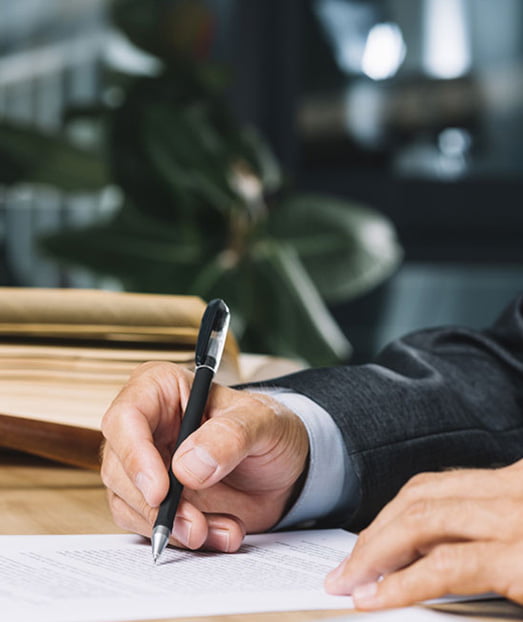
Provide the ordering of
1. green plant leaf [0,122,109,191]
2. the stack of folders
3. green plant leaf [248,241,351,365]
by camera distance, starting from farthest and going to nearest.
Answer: green plant leaf [0,122,109,191]
green plant leaf [248,241,351,365]
the stack of folders

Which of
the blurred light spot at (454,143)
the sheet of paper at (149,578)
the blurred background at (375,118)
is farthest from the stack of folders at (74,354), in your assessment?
the blurred light spot at (454,143)

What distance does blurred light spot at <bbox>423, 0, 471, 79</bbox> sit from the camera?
7.63 ft

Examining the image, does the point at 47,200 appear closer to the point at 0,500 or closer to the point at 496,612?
the point at 0,500

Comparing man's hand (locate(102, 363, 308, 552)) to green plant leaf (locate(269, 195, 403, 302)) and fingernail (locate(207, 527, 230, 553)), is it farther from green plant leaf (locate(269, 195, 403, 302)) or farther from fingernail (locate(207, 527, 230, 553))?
green plant leaf (locate(269, 195, 403, 302))

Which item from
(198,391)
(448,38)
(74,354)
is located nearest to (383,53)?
(448,38)

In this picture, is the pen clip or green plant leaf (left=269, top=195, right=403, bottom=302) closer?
the pen clip

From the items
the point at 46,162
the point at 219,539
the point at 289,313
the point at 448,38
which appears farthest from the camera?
the point at 448,38

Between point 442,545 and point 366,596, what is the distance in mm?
39

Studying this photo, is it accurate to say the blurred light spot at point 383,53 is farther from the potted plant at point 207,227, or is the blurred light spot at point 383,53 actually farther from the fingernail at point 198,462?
the fingernail at point 198,462

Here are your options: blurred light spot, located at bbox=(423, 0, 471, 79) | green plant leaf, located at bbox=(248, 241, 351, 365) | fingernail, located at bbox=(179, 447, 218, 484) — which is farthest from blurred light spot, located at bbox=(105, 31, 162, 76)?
fingernail, located at bbox=(179, 447, 218, 484)

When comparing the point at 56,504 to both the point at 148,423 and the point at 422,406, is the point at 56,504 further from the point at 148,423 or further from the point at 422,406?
the point at 422,406

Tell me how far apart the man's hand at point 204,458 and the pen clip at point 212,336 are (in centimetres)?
2

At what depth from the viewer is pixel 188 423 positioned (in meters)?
0.48

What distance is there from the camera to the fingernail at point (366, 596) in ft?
1.26
